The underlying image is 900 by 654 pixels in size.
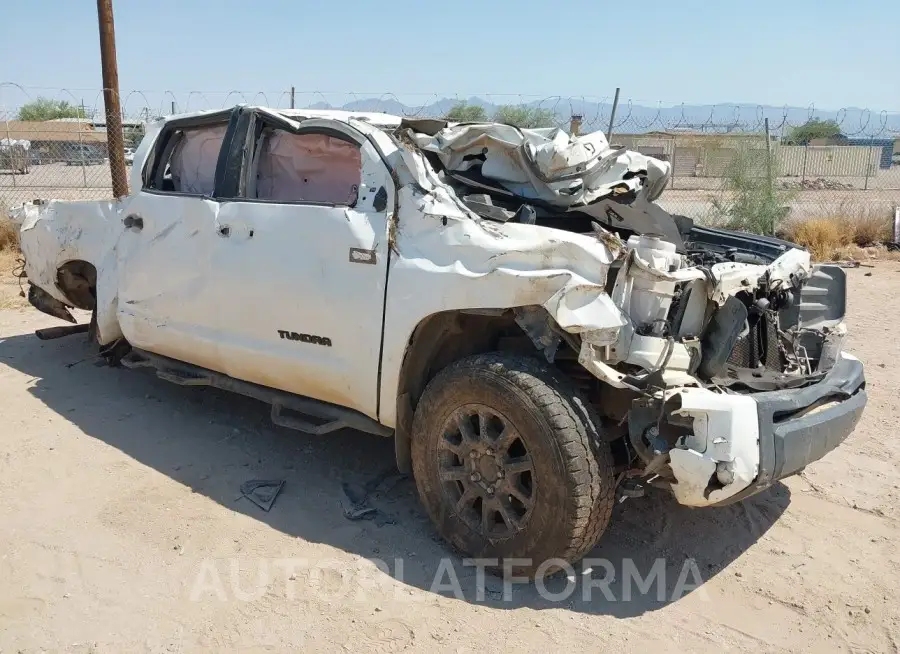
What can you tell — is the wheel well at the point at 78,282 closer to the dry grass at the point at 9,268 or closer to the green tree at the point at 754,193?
the dry grass at the point at 9,268

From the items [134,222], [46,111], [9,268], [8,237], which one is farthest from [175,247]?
[46,111]

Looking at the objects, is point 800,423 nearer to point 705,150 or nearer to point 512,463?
point 512,463

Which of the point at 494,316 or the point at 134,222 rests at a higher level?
the point at 134,222

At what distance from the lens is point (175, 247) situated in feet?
15.6

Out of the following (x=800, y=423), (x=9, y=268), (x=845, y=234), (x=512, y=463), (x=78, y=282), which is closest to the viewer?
(x=800, y=423)

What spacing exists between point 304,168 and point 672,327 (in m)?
2.30

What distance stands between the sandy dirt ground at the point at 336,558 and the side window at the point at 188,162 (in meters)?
1.53

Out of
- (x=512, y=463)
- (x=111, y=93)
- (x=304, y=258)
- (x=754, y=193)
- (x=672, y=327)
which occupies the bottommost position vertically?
(x=512, y=463)

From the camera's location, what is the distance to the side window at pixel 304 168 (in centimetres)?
445

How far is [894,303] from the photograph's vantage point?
8.43 m

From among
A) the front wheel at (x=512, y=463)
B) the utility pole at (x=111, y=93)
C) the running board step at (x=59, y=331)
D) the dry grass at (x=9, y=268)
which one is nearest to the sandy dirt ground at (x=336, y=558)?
the front wheel at (x=512, y=463)

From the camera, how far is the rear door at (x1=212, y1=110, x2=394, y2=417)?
3822 mm

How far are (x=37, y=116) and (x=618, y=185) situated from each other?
4812 centimetres

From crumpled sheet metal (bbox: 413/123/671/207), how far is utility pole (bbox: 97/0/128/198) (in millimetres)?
5941
